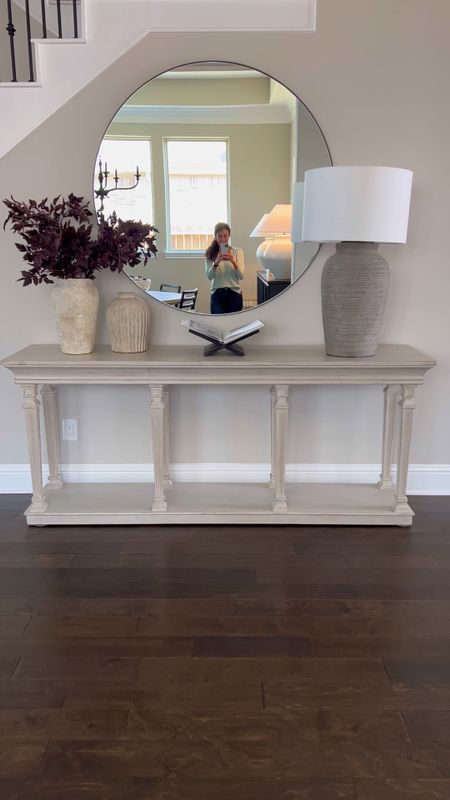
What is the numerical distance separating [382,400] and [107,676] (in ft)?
6.21

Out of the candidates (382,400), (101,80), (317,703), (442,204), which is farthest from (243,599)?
(101,80)

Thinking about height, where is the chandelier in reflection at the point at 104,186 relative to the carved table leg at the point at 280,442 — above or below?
above

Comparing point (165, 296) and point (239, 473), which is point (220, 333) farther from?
point (239, 473)

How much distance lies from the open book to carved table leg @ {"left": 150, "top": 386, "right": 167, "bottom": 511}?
0.30 m

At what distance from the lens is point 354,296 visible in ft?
8.29

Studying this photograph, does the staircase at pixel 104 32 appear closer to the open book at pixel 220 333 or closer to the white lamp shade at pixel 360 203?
the white lamp shade at pixel 360 203

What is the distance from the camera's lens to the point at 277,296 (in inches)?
113

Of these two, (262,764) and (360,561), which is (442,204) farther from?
(262,764)

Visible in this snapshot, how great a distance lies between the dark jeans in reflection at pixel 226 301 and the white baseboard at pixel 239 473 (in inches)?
32.1

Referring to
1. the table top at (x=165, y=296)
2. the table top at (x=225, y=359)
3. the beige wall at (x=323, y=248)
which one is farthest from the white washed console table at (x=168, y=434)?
the table top at (x=165, y=296)

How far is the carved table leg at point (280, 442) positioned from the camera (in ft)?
8.55

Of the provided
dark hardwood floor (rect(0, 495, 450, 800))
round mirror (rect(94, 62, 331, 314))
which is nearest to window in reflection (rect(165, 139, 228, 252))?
round mirror (rect(94, 62, 331, 314))

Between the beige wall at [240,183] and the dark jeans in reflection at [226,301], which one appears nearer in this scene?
the beige wall at [240,183]

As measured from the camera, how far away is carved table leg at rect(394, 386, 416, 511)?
261 centimetres
